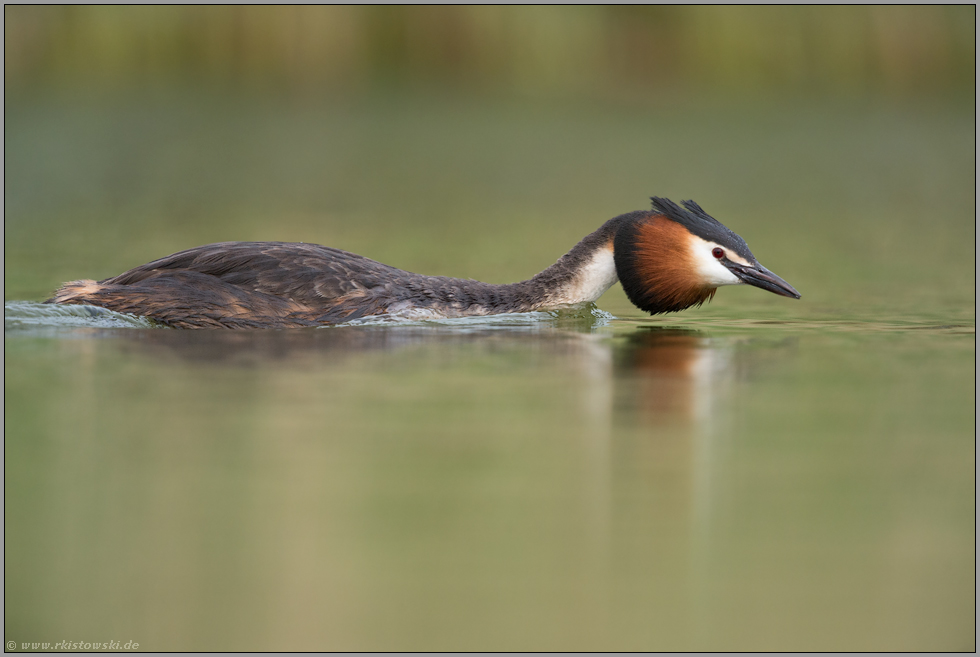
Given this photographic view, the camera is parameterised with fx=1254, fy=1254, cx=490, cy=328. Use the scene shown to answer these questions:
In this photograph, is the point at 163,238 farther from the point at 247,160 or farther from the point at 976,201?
the point at 976,201

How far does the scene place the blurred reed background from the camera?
21812mm

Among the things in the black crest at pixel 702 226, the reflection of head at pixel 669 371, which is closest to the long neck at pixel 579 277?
the black crest at pixel 702 226

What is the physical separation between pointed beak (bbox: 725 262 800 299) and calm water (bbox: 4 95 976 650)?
0.27 meters

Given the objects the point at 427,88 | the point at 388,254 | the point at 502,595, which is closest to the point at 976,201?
the point at 388,254

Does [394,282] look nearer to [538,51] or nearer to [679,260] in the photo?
[679,260]

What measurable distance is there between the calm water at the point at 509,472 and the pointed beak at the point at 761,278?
0.27 meters

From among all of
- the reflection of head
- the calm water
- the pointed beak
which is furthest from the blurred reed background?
the reflection of head

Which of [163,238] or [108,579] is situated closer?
[108,579]

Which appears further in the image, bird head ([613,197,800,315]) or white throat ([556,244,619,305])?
white throat ([556,244,619,305])

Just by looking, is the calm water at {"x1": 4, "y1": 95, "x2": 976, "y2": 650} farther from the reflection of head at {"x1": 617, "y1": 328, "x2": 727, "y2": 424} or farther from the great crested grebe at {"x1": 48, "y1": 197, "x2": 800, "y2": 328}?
the great crested grebe at {"x1": 48, "y1": 197, "x2": 800, "y2": 328}

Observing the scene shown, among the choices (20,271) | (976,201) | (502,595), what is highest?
(976,201)

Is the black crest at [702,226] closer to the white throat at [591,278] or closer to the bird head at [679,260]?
the bird head at [679,260]

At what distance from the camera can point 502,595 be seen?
13.5 ft

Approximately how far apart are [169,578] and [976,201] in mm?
14726
